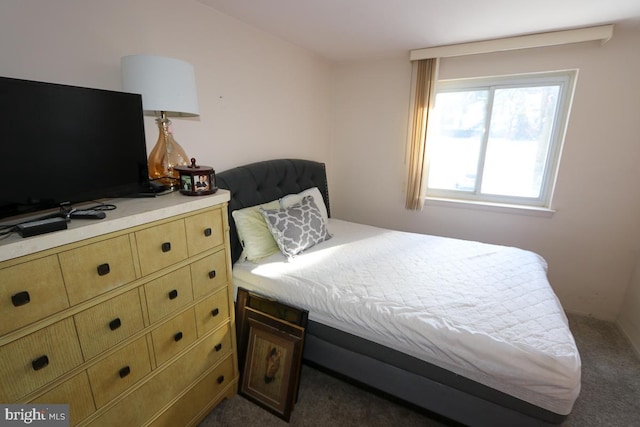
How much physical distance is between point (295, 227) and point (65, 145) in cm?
131

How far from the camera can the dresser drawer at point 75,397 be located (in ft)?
2.95

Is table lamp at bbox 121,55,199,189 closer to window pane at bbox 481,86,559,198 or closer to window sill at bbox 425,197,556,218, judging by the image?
window sill at bbox 425,197,556,218

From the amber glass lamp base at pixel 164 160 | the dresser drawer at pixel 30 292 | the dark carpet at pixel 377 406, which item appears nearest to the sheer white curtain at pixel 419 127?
the dark carpet at pixel 377 406

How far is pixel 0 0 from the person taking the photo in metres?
1.06

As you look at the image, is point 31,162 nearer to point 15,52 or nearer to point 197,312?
point 15,52

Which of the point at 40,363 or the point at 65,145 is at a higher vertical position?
the point at 65,145

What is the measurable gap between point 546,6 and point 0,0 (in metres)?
2.71

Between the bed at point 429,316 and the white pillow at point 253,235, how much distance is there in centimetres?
1

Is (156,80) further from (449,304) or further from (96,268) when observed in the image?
(449,304)

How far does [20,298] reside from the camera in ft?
2.57

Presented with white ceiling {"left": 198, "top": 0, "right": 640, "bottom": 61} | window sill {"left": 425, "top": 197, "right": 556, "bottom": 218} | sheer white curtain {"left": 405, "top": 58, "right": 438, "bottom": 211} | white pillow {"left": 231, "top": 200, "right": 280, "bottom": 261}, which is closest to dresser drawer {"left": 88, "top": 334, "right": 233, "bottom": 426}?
white pillow {"left": 231, "top": 200, "right": 280, "bottom": 261}

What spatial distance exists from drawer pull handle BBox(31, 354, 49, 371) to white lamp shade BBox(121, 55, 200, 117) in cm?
100

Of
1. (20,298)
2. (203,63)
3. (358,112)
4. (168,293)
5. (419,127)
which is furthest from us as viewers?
(358,112)

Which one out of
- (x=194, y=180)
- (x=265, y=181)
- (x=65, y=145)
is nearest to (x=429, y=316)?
(x=194, y=180)
